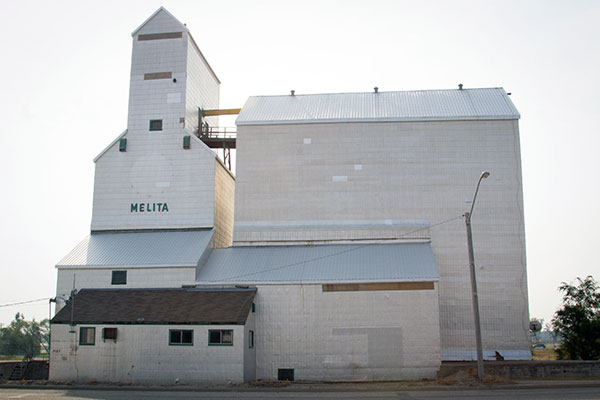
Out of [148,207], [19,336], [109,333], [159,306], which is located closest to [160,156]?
[148,207]

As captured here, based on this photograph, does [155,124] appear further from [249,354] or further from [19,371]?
[249,354]

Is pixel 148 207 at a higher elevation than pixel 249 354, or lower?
higher

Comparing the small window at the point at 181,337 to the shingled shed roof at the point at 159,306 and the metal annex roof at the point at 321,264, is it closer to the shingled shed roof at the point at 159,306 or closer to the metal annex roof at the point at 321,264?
the shingled shed roof at the point at 159,306

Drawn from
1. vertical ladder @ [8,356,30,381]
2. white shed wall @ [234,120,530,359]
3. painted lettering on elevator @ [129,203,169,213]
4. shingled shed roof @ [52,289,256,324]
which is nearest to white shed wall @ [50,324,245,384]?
shingled shed roof @ [52,289,256,324]

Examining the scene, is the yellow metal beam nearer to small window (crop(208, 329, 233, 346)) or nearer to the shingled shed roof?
the shingled shed roof

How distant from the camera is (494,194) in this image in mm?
39375

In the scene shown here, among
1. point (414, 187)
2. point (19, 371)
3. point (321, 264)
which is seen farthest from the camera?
point (414, 187)

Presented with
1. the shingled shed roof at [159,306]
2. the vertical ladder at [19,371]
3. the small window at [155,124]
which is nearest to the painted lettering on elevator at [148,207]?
the small window at [155,124]

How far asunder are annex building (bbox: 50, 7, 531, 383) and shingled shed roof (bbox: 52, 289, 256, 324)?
112mm

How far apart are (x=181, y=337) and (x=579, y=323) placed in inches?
998

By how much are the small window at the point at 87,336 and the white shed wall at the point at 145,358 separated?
23cm

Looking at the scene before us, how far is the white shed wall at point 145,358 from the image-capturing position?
31.5m

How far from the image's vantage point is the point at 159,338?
32.6m

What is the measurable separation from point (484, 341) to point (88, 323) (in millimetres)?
24634
